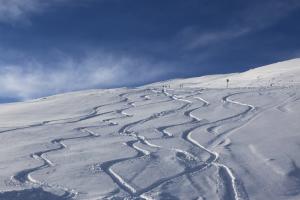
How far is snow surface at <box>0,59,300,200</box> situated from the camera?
13.3 meters

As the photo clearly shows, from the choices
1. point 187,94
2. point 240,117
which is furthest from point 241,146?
point 187,94

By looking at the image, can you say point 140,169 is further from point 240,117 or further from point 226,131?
point 240,117

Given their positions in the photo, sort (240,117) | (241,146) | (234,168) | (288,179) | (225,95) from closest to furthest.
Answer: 1. (288,179)
2. (234,168)
3. (241,146)
4. (240,117)
5. (225,95)

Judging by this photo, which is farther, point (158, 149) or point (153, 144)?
point (153, 144)

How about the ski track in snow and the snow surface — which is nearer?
the snow surface

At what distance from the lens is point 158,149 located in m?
17.4

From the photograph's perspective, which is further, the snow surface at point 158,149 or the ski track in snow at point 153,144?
the ski track in snow at point 153,144

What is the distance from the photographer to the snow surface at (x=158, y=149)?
1329 cm

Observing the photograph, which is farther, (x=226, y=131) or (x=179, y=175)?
(x=226, y=131)

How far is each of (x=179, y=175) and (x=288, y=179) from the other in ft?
8.36

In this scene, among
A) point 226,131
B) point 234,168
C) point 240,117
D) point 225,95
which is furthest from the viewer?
point 225,95

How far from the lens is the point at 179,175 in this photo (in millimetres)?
14297

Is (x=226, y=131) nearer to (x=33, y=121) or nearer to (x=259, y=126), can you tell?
(x=259, y=126)

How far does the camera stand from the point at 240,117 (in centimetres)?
2250
